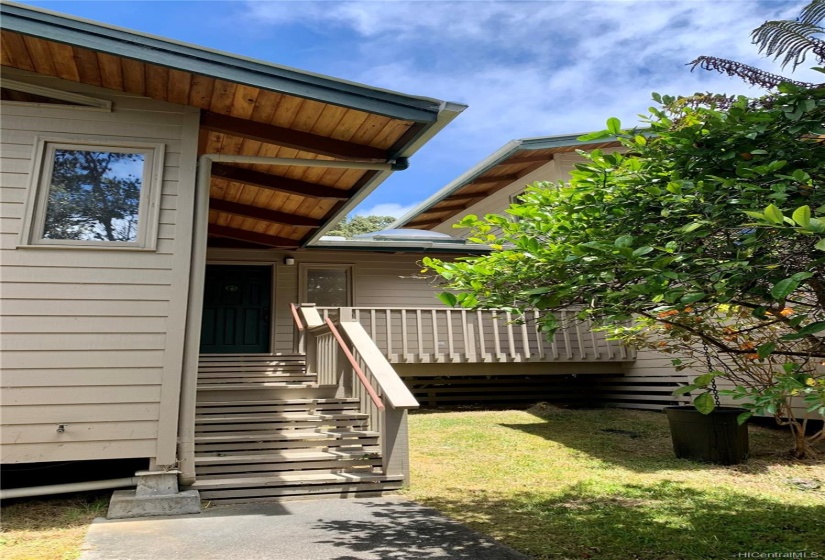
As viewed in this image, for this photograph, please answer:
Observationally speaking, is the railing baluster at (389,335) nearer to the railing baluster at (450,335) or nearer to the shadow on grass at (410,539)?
the railing baluster at (450,335)

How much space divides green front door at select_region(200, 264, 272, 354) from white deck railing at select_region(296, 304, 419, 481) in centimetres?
183

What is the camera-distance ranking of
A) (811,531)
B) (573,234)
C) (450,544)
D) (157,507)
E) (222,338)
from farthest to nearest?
(222,338) → (157,507) → (811,531) → (450,544) → (573,234)

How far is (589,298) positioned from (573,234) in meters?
0.31

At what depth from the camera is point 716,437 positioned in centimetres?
568

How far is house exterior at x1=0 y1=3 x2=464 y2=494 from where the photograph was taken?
4125 millimetres

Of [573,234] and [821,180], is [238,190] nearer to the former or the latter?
[573,234]

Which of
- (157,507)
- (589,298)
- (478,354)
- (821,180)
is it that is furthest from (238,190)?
(821,180)

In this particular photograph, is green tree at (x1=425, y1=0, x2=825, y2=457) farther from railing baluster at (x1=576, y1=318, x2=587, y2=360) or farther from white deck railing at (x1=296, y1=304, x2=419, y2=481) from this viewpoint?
railing baluster at (x1=576, y1=318, x2=587, y2=360)

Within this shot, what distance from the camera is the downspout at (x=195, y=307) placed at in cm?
436

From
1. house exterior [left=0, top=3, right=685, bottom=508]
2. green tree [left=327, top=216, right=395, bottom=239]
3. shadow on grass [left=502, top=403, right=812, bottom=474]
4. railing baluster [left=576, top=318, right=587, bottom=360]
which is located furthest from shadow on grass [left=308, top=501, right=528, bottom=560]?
green tree [left=327, top=216, right=395, bottom=239]

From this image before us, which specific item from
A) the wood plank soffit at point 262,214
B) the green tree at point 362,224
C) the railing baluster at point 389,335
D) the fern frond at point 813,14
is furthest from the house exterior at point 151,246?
the green tree at point 362,224

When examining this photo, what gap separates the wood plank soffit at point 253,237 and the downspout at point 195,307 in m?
4.31

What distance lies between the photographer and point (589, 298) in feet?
8.37

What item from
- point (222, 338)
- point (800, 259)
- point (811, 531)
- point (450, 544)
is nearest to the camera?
point (800, 259)
